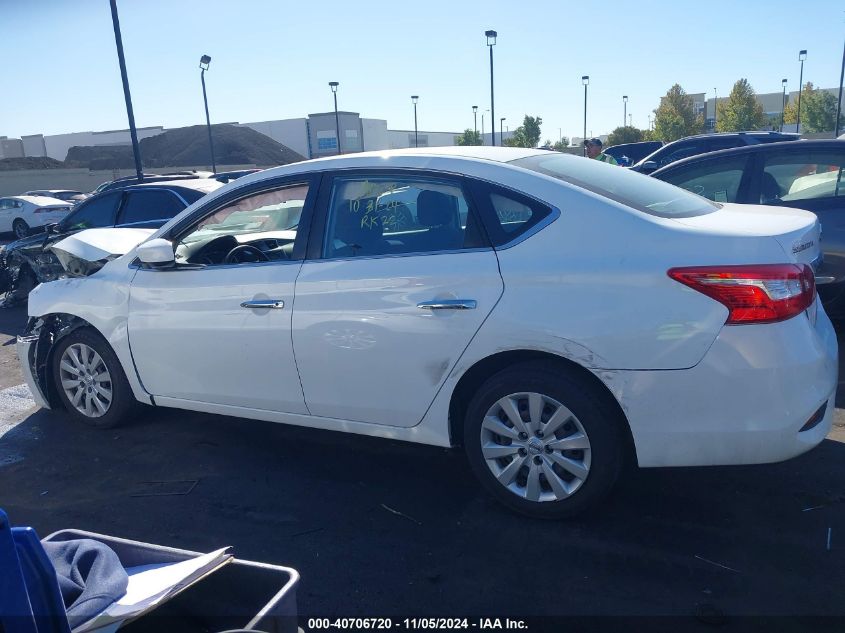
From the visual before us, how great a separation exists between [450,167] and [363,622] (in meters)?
2.17

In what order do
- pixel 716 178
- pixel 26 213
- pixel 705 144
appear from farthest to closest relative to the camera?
pixel 26 213 → pixel 705 144 → pixel 716 178

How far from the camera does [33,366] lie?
204 inches

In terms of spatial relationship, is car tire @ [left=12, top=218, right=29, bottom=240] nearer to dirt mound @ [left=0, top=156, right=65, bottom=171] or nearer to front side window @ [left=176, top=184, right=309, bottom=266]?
front side window @ [left=176, top=184, right=309, bottom=266]

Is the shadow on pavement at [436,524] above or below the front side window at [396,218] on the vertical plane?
below

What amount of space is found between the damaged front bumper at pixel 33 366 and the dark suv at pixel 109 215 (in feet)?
13.6

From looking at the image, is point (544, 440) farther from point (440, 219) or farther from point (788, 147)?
point (788, 147)

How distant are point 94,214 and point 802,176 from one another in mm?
8410

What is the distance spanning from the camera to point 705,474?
4.00 m

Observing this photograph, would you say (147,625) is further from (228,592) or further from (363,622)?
(363,622)

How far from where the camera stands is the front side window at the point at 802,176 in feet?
19.6

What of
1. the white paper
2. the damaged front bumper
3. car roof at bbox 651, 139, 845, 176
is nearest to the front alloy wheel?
the damaged front bumper

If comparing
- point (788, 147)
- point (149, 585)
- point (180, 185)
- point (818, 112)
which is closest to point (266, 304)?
point (149, 585)

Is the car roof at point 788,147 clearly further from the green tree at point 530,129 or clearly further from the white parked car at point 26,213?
the green tree at point 530,129

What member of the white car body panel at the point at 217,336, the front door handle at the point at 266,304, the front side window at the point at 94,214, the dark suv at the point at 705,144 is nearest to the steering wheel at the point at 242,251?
the white car body panel at the point at 217,336
